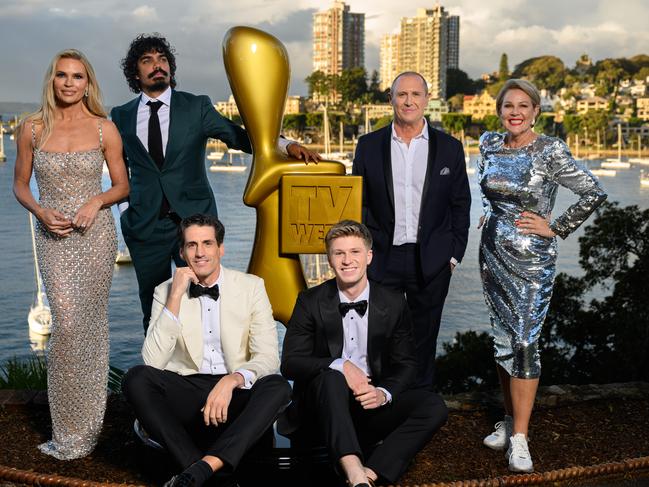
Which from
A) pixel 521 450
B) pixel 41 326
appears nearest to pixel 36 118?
pixel 521 450

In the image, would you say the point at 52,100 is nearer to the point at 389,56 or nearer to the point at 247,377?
the point at 247,377

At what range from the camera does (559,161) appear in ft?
11.5

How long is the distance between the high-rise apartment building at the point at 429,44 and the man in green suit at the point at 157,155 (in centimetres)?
12456

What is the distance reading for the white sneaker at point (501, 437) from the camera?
153 inches

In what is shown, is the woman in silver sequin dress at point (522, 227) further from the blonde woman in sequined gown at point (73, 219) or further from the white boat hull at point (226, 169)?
the white boat hull at point (226, 169)

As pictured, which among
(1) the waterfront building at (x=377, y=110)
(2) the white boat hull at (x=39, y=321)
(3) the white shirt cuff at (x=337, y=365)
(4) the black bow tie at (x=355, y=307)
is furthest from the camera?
(1) the waterfront building at (x=377, y=110)

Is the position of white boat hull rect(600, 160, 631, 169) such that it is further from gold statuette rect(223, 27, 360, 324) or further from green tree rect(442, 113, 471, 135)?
gold statuette rect(223, 27, 360, 324)

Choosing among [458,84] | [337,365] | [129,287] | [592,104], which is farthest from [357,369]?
[458,84]

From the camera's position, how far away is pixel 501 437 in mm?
3920

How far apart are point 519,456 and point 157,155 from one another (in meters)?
2.06

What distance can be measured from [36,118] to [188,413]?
135cm

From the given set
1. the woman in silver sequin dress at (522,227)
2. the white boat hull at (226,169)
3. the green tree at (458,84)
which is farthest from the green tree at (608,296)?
the green tree at (458,84)

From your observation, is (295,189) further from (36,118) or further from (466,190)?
(36,118)

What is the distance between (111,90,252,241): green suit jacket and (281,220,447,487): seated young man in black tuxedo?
3.18 ft
